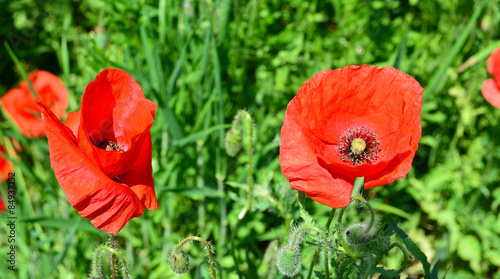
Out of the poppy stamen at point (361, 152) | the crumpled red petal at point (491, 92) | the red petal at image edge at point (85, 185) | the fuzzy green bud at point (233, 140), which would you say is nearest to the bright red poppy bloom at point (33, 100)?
the fuzzy green bud at point (233, 140)

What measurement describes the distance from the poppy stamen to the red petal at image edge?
756 mm

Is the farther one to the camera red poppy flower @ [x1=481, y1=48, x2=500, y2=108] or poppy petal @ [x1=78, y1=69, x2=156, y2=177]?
red poppy flower @ [x1=481, y1=48, x2=500, y2=108]

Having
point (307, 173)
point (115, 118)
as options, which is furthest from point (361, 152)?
point (115, 118)

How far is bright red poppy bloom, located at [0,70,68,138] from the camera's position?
2.89 m

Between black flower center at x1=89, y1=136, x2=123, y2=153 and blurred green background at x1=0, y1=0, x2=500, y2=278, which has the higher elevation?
black flower center at x1=89, y1=136, x2=123, y2=153

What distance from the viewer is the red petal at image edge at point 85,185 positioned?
48.6 inches

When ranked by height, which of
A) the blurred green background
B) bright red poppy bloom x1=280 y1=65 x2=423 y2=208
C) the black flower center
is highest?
bright red poppy bloom x1=280 y1=65 x2=423 y2=208

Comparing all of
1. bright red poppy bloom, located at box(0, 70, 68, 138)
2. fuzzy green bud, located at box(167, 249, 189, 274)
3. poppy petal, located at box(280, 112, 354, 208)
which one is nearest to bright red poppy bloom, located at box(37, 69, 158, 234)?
fuzzy green bud, located at box(167, 249, 189, 274)

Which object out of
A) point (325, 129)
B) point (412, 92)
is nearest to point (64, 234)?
point (325, 129)

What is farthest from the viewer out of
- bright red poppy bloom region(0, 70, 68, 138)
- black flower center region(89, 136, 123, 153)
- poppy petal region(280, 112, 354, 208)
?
bright red poppy bloom region(0, 70, 68, 138)

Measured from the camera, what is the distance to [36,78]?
121 inches

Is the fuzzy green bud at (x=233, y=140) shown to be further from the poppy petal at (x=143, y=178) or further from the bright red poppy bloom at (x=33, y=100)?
the bright red poppy bloom at (x=33, y=100)

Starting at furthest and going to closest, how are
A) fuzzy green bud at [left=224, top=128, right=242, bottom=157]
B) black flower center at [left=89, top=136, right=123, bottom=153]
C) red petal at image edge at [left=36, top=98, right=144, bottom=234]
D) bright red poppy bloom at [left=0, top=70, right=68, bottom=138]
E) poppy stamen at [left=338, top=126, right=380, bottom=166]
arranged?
1. bright red poppy bloom at [left=0, top=70, right=68, bottom=138]
2. fuzzy green bud at [left=224, top=128, right=242, bottom=157]
3. poppy stamen at [left=338, top=126, right=380, bottom=166]
4. black flower center at [left=89, top=136, right=123, bottom=153]
5. red petal at image edge at [left=36, top=98, right=144, bottom=234]

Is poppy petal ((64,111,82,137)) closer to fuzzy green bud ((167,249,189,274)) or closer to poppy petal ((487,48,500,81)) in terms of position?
fuzzy green bud ((167,249,189,274))
